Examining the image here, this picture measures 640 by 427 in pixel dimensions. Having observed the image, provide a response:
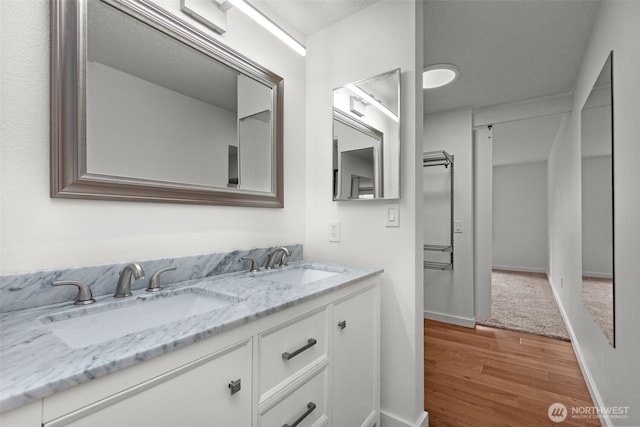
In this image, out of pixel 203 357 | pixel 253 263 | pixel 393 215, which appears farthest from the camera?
pixel 393 215

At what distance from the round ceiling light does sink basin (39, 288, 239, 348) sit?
239 cm

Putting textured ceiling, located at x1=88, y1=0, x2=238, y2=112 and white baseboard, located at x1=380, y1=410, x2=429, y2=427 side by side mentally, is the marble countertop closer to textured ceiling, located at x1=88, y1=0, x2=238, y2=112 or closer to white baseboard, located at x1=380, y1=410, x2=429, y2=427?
textured ceiling, located at x1=88, y1=0, x2=238, y2=112

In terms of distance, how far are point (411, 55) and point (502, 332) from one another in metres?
2.89

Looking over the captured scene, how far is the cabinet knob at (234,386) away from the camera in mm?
819

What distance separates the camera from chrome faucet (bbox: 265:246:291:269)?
5.43ft

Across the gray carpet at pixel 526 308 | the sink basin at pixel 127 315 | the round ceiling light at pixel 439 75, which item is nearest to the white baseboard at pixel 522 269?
the gray carpet at pixel 526 308

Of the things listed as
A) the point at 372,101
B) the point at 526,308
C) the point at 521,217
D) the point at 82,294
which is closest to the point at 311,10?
the point at 372,101

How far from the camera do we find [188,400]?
73cm

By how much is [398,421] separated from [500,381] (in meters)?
1.03

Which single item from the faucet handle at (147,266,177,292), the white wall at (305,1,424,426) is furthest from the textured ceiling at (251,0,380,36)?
the faucet handle at (147,266,177,292)

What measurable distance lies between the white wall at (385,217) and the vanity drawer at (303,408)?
2.01 feet

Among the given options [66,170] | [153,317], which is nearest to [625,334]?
[153,317]

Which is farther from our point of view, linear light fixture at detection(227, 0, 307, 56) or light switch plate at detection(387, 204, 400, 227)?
light switch plate at detection(387, 204, 400, 227)

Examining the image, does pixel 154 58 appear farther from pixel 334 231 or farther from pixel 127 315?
pixel 334 231
